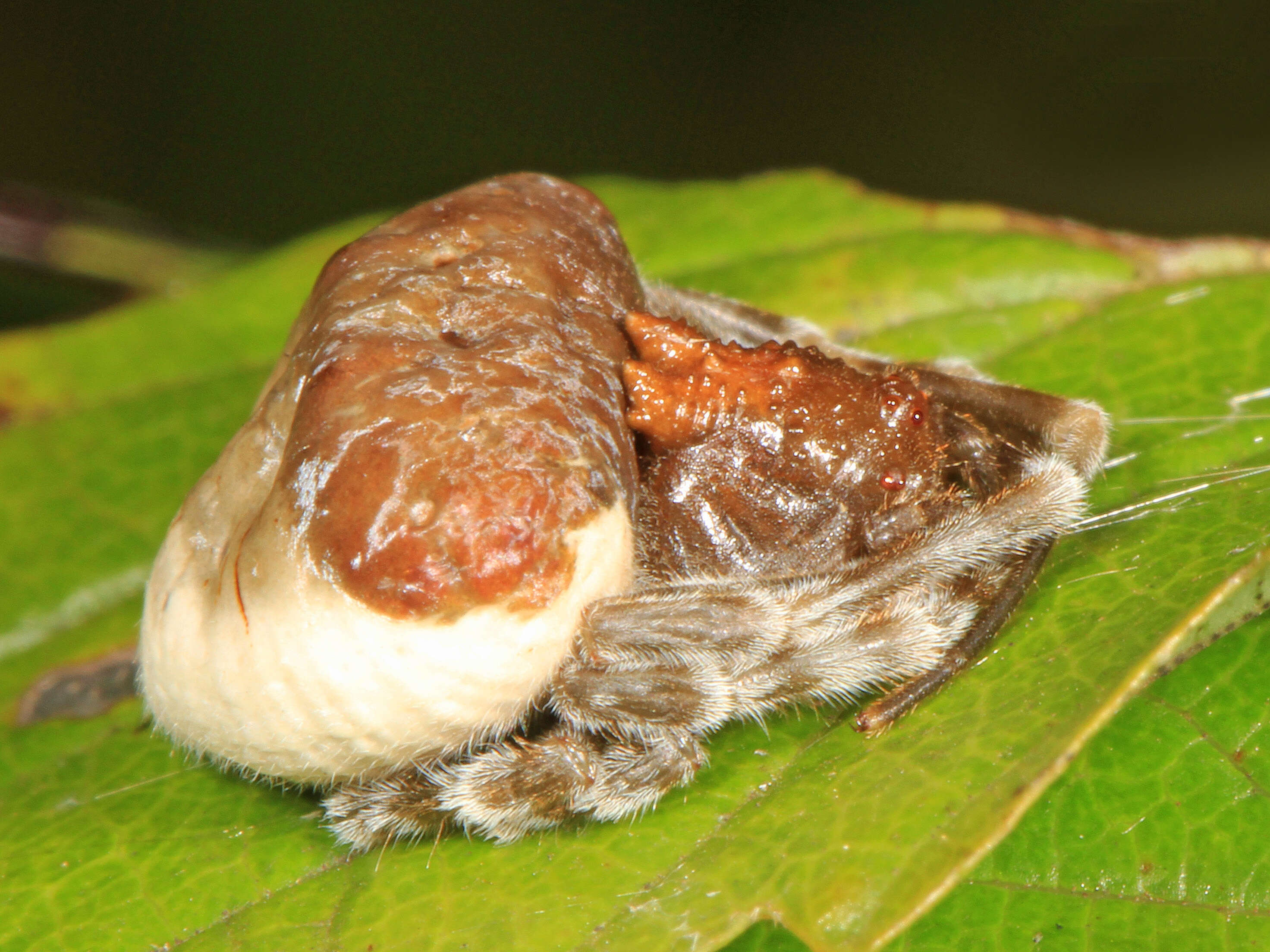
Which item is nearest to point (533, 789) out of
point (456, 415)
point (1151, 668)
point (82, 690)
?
point (456, 415)

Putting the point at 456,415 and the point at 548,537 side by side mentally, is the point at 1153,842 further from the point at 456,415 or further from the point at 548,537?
the point at 456,415

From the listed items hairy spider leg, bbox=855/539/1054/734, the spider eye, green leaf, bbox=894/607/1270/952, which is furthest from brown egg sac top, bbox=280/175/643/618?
green leaf, bbox=894/607/1270/952

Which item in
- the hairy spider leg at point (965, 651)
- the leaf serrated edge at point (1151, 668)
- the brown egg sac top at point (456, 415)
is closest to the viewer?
the leaf serrated edge at point (1151, 668)

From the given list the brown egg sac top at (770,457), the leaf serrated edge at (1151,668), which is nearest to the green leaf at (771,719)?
the leaf serrated edge at (1151,668)

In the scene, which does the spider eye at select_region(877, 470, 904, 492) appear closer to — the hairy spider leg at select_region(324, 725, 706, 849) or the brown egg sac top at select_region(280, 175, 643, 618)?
the brown egg sac top at select_region(280, 175, 643, 618)

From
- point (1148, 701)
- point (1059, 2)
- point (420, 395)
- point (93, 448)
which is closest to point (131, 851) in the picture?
point (420, 395)

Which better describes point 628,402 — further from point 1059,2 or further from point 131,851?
point 1059,2

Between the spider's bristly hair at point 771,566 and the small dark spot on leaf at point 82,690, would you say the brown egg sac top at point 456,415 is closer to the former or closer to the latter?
the spider's bristly hair at point 771,566
